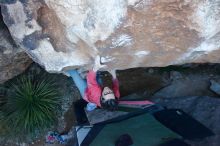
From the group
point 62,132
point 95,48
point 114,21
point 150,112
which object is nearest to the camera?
point 114,21

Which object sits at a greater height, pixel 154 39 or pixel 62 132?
pixel 154 39

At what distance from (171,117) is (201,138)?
492mm

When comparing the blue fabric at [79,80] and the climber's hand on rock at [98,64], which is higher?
the climber's hand on rock at [98,64]

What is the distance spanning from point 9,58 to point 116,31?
186cm

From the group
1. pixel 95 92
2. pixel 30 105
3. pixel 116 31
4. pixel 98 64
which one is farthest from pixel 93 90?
pixel 116 31

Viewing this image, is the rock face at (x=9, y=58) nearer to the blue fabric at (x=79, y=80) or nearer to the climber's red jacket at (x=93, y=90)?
the blue fabric at (x=79, y=80)

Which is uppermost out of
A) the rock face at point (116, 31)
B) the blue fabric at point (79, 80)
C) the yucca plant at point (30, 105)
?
the rock face at point (116, 31)

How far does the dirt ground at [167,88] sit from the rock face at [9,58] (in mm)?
511

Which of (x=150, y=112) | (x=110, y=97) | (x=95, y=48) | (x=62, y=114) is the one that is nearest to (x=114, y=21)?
(x=95, y=48)

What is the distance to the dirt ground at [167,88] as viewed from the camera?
6184 mm

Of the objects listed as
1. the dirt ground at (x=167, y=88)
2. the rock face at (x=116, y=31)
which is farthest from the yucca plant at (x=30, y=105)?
the rock face at (x=116, y=31)

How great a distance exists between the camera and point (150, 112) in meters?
5.39

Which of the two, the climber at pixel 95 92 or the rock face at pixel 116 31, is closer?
the rock face at pixel 116 31

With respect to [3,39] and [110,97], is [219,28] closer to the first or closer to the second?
[110,97]
